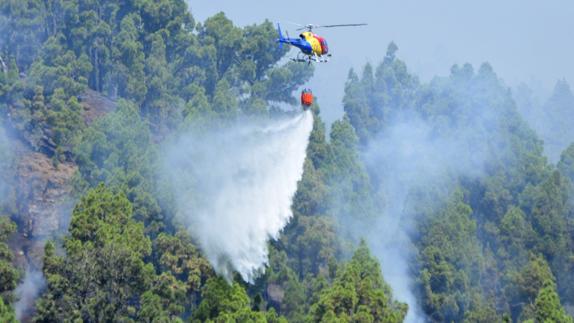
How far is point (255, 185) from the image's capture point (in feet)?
337

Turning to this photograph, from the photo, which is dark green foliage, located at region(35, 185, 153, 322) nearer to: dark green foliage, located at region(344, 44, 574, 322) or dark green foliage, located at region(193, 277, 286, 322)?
dark green foliage, located at region(193, 277, 286, 322)

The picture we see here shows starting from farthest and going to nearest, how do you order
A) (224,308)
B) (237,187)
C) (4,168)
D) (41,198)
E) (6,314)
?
1. (41,198)
2. (4,168)
3. (237,187)
4. (224,308)
5. (6,314)

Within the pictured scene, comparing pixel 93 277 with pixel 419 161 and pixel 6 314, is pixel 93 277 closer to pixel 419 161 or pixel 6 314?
pixel 6 314

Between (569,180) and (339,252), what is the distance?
26016mm

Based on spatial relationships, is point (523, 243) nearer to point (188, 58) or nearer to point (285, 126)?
point (285, 126)

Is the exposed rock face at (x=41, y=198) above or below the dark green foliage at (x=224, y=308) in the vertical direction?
below

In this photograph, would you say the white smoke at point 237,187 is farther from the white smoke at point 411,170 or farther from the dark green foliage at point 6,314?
the dark green foliage at point 6,314

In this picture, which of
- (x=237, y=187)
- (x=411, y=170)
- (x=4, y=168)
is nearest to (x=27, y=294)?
(x=4, y=168)

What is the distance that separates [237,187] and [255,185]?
1.76 meters

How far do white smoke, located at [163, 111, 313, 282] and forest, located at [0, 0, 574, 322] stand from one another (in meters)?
0.62

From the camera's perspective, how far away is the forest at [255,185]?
86.2m

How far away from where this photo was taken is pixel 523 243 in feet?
375

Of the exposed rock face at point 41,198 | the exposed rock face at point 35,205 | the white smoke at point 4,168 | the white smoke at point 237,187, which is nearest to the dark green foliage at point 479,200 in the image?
the white smoke at point 237,187

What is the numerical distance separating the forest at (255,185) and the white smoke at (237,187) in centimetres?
62
